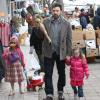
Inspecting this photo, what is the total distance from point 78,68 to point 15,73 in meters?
1.62

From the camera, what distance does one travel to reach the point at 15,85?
11336 millimetres

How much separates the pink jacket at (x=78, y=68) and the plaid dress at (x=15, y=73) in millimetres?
1357

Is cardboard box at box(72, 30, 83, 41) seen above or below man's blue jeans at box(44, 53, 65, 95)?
below

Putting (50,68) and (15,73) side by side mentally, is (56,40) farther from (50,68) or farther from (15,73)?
(15,73)

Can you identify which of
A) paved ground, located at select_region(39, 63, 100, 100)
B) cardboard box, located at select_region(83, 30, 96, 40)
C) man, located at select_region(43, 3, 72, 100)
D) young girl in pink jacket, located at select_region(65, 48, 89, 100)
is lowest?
paved ground, located at select_region(39, 63, 100, 100)

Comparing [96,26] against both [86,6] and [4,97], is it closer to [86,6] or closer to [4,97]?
[4,97]

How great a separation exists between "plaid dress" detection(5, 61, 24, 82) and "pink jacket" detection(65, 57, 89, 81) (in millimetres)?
1357

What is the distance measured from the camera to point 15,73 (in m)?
10.4

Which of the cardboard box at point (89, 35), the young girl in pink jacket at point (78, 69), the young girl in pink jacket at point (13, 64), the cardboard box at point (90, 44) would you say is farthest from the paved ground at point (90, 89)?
the cardboard box at point (89, 35)

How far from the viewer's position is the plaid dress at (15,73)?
34.0 ft

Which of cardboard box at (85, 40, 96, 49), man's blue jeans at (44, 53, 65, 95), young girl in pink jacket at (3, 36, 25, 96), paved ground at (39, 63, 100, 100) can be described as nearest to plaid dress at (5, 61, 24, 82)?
young girl in pink jacket at (3, 36, 25, 96)

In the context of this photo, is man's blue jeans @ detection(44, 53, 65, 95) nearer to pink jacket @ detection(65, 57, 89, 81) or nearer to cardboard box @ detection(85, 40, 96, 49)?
pink jacket @ detection(65, 57, 89, 81)

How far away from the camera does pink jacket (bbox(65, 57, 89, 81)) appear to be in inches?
371

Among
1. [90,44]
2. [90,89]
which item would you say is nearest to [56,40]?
[90,89]
